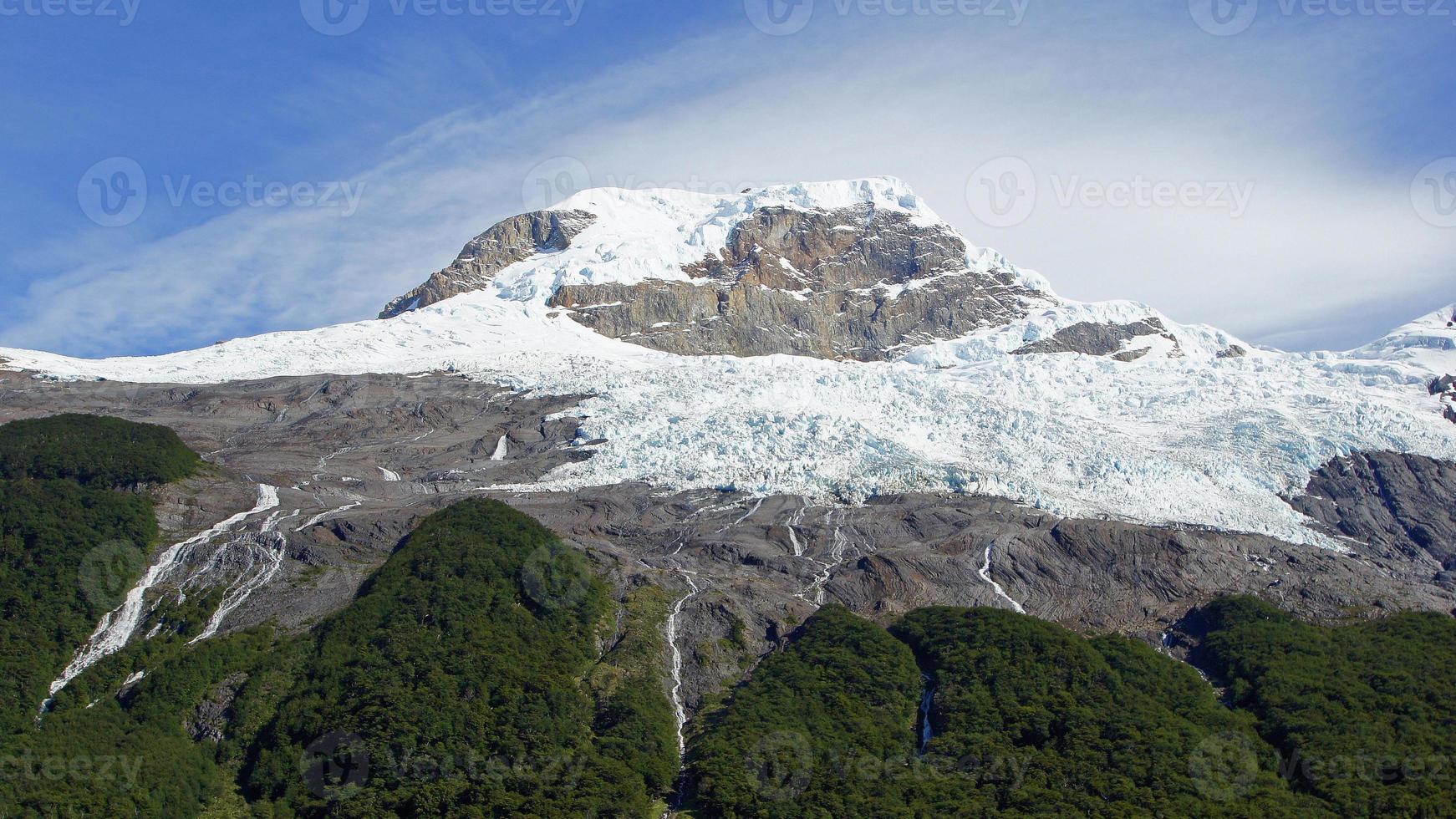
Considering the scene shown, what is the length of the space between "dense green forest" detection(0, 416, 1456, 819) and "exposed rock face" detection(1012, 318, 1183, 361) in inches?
3605

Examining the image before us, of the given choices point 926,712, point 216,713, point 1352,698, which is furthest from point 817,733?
point 216,713

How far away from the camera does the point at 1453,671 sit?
7712cm

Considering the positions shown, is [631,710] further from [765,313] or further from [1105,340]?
[1105,340]

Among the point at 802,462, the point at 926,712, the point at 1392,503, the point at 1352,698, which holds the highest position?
the point at 802,462

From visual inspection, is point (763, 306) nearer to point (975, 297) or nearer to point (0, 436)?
point (975, 297)

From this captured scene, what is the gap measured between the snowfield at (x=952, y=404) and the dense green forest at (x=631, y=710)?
1051 inches

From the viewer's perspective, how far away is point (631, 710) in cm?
7575

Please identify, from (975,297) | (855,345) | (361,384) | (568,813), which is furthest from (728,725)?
(975,297)

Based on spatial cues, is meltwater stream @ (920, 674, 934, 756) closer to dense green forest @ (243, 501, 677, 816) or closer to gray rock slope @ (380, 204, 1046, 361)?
dense green forest @ (243, 501, 677, 816)

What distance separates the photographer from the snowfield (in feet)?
379

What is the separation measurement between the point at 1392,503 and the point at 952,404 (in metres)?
46.2

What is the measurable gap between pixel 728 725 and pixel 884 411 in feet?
218

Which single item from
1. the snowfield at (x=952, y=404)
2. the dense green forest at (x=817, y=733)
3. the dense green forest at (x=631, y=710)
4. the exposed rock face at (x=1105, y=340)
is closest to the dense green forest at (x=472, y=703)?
the dense green forest at (x=631, y=710)

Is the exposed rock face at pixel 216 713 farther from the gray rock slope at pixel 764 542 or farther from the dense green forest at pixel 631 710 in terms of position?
the gray rock slope at pixel 764 542
